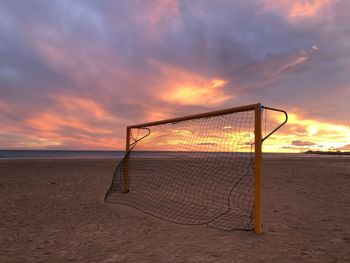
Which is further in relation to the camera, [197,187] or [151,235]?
[197,187]

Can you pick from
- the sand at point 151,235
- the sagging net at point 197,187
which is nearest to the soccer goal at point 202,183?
the sagging net at point 197,187

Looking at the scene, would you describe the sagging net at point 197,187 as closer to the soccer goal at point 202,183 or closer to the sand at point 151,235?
the soccer goal at point 202,183

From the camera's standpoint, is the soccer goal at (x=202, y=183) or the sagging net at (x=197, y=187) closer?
the soccer goal at (x=202, y=183)

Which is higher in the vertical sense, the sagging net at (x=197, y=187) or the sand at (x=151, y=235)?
the sagging net at (x=197, y=187)

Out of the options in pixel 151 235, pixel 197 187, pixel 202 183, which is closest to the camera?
pixel 151 235

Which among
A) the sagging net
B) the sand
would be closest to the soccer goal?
the sagging net

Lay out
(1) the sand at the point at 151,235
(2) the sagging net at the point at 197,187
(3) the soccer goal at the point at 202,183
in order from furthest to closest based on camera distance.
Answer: (2) the sagging net at the point at 197,187, (3) the soccer goal at the point at 202,183, (1) the sand at the point at 151,235

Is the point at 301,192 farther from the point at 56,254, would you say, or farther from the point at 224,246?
the point at 56,254

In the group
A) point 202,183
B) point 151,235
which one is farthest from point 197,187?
point 151,235

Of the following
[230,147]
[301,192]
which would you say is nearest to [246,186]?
[301,192]

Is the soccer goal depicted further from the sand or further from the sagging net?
the sand

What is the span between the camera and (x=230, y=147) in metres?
7.96

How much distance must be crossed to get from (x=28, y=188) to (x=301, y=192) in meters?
7.82

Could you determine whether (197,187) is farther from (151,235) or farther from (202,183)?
(151,235)
